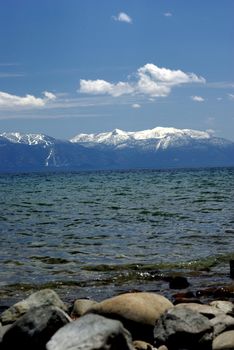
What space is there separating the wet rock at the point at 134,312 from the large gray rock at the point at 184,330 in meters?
0.49

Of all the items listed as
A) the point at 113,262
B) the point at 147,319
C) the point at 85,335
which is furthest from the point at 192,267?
the point at 85,335

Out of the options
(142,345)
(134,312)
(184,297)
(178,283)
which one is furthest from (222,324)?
(178,283)

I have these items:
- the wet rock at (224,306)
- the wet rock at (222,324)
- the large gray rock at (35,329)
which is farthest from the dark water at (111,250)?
the large gray rock at (35,329)

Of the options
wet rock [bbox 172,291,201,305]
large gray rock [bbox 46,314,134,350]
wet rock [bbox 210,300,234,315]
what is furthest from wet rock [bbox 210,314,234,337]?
wet rock [bbox 172,291,201,305]

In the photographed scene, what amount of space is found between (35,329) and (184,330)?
2456 mm

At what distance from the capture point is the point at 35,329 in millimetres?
8773

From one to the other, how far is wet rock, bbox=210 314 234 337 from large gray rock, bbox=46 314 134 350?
2.05 m

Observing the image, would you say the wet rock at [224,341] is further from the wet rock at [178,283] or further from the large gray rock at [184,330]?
the wet rock at [178,283]

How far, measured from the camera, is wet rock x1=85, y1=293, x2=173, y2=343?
9930mm

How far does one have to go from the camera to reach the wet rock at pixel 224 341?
866 cm

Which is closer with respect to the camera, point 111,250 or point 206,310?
point 206,310

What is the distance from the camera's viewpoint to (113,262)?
18391 millimetres

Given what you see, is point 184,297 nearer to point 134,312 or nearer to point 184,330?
point 134,312

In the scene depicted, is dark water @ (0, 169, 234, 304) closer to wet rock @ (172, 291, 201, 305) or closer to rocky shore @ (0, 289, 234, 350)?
wet rock @ (172, 291, 201, 305)
